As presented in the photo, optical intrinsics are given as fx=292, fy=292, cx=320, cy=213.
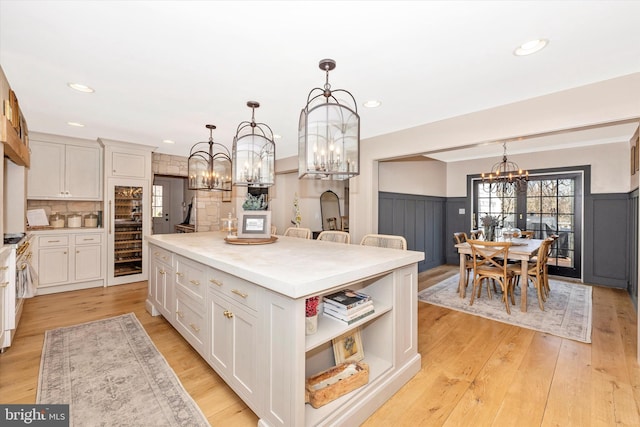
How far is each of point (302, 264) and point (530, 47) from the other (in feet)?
6.80

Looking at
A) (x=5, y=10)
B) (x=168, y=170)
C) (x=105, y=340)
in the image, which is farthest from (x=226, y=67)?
(x=168, y=170)

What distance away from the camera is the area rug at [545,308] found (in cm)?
310

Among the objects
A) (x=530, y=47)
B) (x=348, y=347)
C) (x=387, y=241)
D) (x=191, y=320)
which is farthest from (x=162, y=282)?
(x=530, y=47)

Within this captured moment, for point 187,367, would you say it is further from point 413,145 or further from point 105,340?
point 413,145

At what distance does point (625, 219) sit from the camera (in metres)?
4.64

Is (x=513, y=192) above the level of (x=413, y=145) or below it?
below

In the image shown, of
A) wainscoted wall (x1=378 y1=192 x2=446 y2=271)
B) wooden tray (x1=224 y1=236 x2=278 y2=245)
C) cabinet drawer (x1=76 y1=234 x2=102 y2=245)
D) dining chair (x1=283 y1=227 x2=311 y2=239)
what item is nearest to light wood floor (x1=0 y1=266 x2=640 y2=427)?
wooden tray (x1=224 y1=236 x2=278 y2=245)

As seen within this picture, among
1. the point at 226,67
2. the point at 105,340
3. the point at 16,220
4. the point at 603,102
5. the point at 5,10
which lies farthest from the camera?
the point at 16,220

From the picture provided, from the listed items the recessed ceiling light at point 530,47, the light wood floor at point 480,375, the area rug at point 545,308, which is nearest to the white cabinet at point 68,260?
the light wood floor at point 480,375

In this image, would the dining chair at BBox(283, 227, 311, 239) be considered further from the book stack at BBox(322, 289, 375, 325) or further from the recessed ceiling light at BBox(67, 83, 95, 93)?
the recessed ceiling light at BBox(67, 83, 95, 93)

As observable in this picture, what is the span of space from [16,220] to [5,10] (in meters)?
3.10

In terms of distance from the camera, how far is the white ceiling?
1.59m

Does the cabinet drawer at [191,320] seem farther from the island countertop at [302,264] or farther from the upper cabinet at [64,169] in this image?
the upper cabinet at [64,169]

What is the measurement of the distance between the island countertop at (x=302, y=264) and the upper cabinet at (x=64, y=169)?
127 inches
